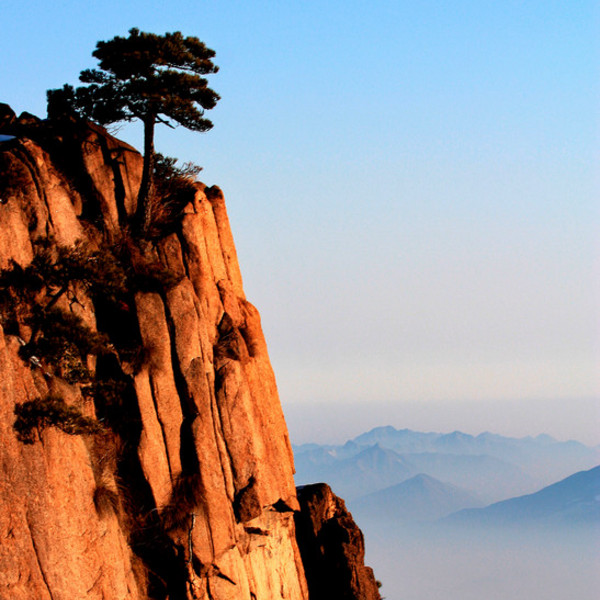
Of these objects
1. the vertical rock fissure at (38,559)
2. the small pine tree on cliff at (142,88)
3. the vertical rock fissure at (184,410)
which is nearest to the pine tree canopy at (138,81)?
the small pine tree on cliff at (142,88)

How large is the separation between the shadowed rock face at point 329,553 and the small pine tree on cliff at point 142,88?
1730cm

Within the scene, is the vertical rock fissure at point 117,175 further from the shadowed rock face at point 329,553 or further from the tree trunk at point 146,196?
the shadowed rock face at point 329,553

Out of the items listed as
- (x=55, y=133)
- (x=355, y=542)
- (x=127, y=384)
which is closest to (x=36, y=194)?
(x=55, y=133)

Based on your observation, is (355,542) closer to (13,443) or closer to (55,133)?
(13,443)

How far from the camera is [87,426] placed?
3494cm

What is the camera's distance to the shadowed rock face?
45875mm

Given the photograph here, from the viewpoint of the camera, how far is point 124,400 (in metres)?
37.8

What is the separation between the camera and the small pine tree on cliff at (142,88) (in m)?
42.8

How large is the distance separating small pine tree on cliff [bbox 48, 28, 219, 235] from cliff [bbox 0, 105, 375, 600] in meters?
1.15

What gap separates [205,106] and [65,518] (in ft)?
72.4

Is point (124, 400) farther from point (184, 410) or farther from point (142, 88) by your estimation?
point (142, 88)

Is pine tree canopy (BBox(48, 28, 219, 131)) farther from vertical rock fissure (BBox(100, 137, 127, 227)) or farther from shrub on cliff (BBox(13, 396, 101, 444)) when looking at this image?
shrub on cliff (BBox(13, 396, 101, 444))

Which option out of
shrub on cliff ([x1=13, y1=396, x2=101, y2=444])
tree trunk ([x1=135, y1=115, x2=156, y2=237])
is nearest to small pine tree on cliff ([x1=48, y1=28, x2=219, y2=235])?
tree trunk ([x1=135, y1=115, x2=156, y2=237])

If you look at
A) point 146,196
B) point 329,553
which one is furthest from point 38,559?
point 329,553
